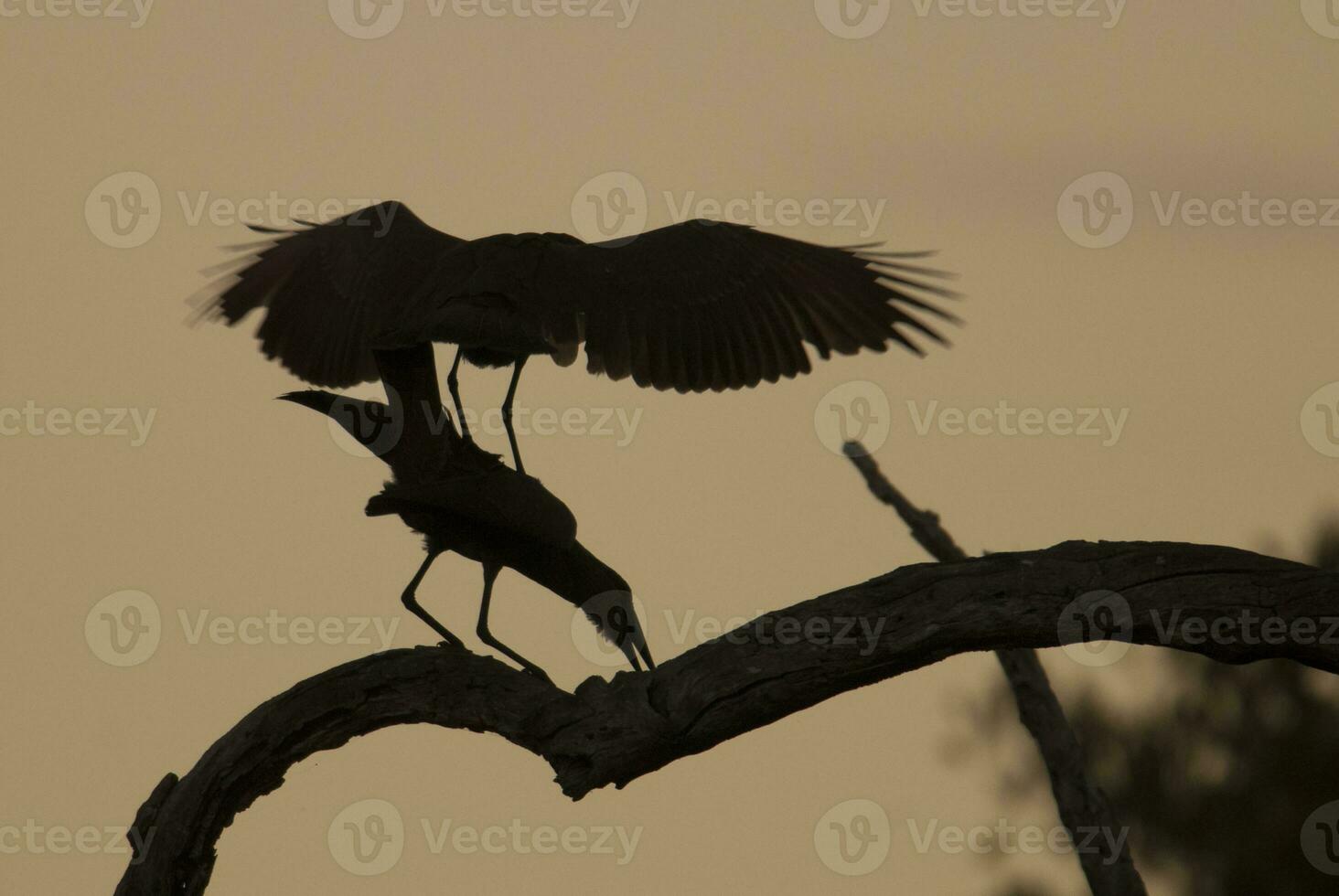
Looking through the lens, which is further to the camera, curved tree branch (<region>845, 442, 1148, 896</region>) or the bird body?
curved tree branch (<region>845, 442, 1148, 896</region>)

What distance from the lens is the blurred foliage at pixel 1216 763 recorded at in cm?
1925

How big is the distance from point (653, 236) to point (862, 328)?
102cm

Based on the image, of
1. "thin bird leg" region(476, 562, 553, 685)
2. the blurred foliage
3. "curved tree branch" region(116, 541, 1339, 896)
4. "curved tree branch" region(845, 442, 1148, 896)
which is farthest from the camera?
the blurred foliage

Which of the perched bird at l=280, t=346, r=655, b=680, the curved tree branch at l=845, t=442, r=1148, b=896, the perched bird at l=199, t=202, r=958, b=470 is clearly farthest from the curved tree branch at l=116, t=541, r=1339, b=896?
the curved tree branch at l=845, t=442, r=1148, b=896

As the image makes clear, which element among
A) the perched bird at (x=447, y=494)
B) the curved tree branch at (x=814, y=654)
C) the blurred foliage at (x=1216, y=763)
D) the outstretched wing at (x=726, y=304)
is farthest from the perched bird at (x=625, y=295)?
the blurred foliage at (x=1216, y=763)

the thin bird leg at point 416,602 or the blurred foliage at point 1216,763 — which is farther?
the blurred foliage at point 1216,763

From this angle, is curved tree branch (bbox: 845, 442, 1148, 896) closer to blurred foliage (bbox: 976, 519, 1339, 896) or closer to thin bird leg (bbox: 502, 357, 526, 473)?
thin bird leg (bbox: 502, 357, 526, 473)

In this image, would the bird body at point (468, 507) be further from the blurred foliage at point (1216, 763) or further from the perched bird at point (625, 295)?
the blurred foliage at point (1216, 763)

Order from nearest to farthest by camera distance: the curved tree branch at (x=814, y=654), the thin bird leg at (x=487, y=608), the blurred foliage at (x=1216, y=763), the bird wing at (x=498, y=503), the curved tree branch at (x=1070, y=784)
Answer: the curved tree branch at (x=814, y=654) → the bird wing at (x=498, y=503) → the thin bird leg at (x=487, y=608) → the curved tree branch at (x=1070, y=784) → the blurred foliage at (x=1216, y=763)

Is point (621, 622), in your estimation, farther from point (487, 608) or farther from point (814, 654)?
point (814, 654)

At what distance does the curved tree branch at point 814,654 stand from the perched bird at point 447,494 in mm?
324

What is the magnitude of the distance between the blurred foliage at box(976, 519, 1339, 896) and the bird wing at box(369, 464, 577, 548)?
537 inches

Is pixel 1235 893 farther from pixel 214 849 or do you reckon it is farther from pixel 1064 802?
pixel 214 849

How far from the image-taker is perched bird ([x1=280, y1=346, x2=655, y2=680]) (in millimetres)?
6383
